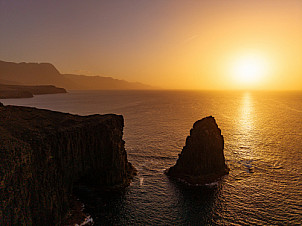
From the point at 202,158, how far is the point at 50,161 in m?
40.3

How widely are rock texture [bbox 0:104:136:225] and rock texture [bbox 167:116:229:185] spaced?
609 inches

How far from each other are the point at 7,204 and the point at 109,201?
22.4m

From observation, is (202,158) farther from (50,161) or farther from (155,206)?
(50,161)

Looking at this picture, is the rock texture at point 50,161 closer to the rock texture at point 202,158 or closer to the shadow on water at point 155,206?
the shadow on water at point 155,206

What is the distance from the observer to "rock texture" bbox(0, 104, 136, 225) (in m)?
28.0

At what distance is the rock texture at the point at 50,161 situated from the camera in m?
28.0

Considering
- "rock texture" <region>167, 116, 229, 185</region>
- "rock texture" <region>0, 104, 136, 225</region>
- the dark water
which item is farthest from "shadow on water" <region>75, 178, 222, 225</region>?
"rock texture" <region>167, 116, 229, 185</region>

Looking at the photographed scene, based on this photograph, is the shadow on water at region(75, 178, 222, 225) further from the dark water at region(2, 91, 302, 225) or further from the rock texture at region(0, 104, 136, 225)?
the rock texture at region(0, 104, 136, 225)

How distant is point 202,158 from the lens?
187ft

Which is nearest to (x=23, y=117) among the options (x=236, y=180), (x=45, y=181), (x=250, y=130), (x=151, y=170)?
(x=45, y=181)

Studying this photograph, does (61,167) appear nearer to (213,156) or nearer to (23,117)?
(23,117)

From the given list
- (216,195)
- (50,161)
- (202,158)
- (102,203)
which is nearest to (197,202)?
(216,195)

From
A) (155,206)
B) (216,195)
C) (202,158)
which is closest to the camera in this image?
(155,206)

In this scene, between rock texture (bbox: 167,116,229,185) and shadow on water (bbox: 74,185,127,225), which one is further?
rock texture (bbox: 167,116,229,185)
